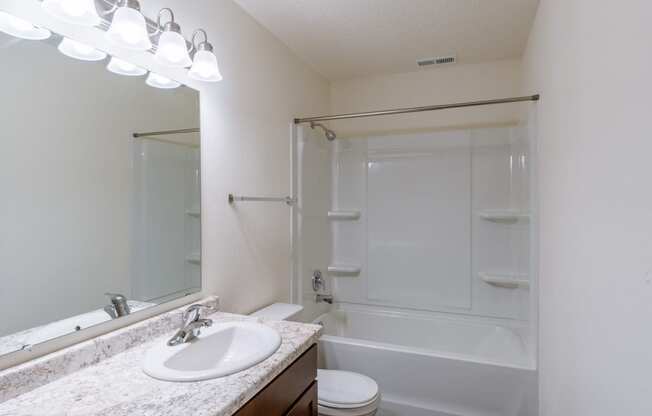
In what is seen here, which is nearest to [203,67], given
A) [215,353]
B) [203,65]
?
[203,65]

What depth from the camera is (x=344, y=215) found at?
310cm

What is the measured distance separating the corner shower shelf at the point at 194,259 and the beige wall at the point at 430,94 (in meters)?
1.95

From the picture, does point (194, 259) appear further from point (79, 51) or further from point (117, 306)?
point (79, 51)

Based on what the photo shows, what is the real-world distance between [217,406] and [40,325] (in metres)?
0.61

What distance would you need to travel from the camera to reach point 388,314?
2.97 meters

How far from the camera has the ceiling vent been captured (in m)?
2.65

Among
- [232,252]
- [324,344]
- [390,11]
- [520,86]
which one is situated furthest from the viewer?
[520,86]

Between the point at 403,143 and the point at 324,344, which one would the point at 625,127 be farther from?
the point at 403,143

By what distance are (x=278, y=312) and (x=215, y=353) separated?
70 cm

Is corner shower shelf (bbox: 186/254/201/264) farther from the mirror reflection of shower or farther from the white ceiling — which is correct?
the mirror reflection of shower

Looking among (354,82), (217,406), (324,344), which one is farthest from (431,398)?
(354,82)

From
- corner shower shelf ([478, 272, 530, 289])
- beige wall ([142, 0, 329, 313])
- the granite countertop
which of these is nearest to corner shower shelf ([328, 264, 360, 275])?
beige wall ([142, 0, 329, 313])

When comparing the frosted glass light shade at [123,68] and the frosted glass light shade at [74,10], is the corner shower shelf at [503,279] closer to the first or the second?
the frosted glass light shade at [123,68]

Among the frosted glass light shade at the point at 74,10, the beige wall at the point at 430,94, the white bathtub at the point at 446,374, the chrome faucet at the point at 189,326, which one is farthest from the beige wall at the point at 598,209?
the frosted glass light shade at the point at 74,10
